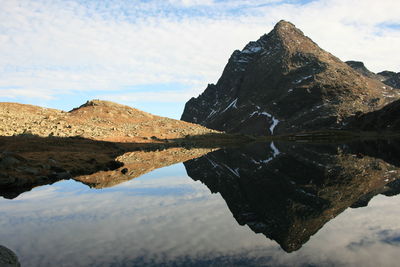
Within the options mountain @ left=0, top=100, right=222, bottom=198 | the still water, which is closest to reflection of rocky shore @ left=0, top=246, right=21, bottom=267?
the still water

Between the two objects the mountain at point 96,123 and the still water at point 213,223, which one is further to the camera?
the mountain at point 96,123

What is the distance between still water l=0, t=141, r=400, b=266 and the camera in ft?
52.6

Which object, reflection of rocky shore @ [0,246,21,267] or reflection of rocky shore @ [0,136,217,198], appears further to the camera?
reflection of rocky shore @ [0,136,217,198]

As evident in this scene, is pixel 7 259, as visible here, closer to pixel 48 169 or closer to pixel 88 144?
pixel 48 169

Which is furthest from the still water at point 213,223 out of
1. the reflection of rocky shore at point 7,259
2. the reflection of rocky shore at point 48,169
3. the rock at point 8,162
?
the rock at point 8,162

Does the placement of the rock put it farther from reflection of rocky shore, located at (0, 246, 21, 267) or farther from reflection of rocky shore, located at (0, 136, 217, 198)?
reflection of rocky shore, located at (0, 246, 21, 267)

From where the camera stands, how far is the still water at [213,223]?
1605 cm

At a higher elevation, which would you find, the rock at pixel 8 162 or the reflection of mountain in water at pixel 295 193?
the rock at pixel 8 162

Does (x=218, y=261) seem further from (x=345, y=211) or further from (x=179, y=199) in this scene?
(x=179, y=199)

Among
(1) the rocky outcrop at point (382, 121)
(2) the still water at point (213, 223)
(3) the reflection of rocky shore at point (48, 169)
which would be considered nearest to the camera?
(2) the still water at point (213, 223)

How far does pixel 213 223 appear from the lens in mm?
22375

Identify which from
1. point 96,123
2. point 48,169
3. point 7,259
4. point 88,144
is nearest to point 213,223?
point 7,259

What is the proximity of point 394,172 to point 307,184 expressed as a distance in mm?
13419

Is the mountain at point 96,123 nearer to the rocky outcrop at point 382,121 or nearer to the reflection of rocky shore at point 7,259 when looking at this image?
the reflection of rocky shore at point 7,259
